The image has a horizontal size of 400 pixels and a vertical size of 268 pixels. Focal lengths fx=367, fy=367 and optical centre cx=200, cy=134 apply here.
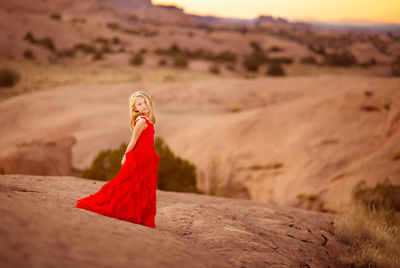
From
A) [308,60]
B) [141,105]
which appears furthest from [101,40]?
[141,105]

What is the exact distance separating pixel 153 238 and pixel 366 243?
3.44 metres

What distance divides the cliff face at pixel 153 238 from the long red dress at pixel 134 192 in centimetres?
27

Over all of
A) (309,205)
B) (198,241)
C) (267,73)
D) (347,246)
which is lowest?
(309,205)

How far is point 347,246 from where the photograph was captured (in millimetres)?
5086

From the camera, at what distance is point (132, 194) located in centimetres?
392

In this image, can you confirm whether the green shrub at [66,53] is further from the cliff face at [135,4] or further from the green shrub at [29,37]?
the cliff face at [135,4]

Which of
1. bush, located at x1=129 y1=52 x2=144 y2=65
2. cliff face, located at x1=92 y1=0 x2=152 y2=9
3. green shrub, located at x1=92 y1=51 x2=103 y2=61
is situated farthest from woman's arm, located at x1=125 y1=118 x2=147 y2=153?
cliff face, located at x1=92 y1=0 x2=152 y2=9

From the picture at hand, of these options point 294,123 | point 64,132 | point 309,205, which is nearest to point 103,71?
point 64,132

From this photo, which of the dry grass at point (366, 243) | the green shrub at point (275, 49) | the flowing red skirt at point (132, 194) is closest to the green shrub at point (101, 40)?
the green shrub at point (275, 49)

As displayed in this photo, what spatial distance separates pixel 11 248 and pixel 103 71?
2893cm

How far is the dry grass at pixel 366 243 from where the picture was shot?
4309mm

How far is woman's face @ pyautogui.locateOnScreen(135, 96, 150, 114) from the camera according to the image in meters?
4.17

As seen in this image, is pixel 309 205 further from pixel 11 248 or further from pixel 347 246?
pixel 11 248

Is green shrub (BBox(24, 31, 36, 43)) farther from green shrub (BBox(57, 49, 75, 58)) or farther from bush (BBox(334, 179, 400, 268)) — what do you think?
bush (BBox(334, 179, 400, 268))
